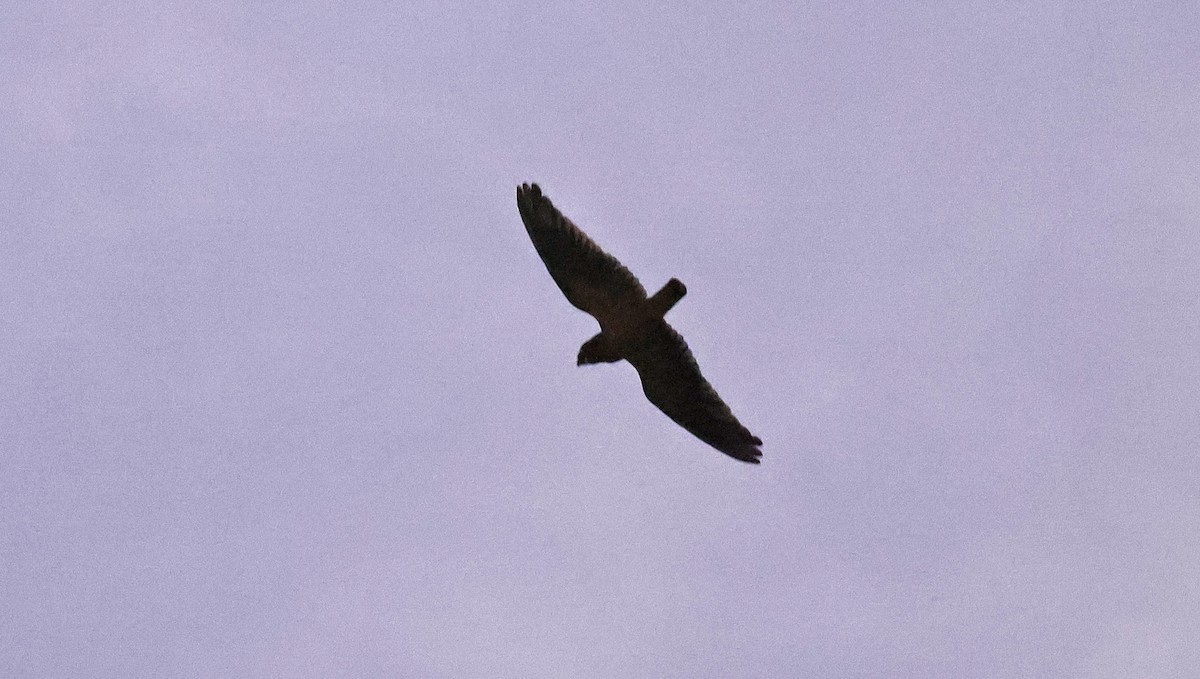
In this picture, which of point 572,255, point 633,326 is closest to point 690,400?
point 633,326

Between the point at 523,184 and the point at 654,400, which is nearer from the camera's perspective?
the point at 523,184

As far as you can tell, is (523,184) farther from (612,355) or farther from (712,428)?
(712,428)

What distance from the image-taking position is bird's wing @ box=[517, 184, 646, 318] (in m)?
22.0

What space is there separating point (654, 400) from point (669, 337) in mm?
1500

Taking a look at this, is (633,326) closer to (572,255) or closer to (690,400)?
(572,255)

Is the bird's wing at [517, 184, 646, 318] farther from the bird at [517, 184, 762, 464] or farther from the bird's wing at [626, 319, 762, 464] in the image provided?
the bird's wing at [626, 319, 762, 464]

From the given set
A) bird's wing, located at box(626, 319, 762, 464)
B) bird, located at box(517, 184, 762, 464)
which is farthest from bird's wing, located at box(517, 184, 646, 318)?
bird's wing, located at box(626, 319, 762, 464)

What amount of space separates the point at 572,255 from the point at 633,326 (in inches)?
56.9

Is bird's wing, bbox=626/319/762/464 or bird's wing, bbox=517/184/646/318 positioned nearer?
bird's wing, bbox=517/184/646/318

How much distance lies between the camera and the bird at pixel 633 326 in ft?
72.2

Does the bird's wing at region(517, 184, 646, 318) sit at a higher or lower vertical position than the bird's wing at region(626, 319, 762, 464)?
higher

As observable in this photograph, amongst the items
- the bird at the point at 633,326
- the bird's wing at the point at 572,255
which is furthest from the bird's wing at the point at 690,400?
the bird's wing at the point at 572,255

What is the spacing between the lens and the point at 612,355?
23.1 m

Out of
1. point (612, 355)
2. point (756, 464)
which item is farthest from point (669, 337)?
point (756, 464)
